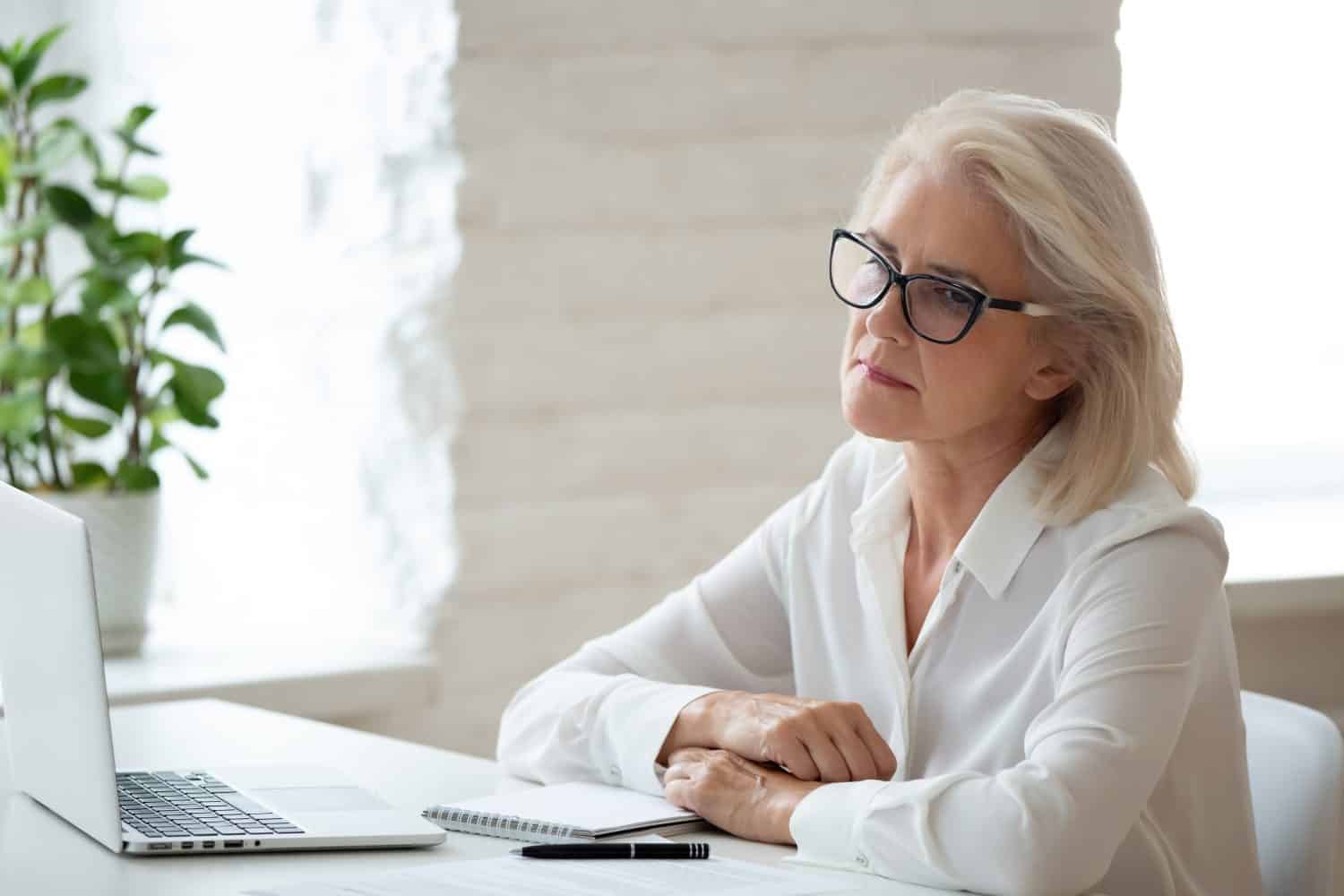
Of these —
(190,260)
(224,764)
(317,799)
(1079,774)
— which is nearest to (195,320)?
(190,260)

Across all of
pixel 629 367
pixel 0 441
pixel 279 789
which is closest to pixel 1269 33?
pixel 629 367

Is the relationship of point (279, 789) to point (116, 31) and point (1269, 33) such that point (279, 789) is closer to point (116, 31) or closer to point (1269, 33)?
point (116, 31)

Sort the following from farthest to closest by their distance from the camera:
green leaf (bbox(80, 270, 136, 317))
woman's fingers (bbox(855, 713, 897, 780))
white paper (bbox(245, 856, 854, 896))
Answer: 1. green leaf (bbox(80, 270, 136, 317))
2. woman's fingers (bbox(855, 713, 897, 780))
3. white paper (bbox(245, 856, 854, 896))

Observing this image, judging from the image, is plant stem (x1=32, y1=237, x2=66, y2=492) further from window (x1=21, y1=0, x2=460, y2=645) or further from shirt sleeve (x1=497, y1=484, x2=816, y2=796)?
shirt sleeve (x1=497, y1=484, x2=816, y2=796)

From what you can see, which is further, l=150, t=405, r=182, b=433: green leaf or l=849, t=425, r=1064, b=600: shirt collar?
l=150, t=405, r=182, b=433: green leaf

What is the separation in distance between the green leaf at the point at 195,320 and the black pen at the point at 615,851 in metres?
1.37

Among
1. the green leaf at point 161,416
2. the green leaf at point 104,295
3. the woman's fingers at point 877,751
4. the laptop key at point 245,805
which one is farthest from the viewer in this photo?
the green leaf at point 161,416

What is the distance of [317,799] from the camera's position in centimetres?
153

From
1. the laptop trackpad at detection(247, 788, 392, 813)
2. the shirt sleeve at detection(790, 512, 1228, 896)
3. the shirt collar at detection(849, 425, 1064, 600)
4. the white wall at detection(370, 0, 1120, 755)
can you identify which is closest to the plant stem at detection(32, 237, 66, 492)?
the white wall at detection(370, 0, 1120, 755)

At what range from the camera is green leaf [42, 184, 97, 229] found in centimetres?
255

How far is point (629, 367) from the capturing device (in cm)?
262

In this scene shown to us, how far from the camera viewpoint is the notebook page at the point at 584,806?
1.48 metres

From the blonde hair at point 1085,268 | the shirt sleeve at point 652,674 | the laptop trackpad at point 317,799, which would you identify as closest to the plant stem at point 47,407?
the shirt sleeve at point 652,674

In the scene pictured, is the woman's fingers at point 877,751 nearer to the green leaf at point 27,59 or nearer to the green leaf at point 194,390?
the green leaf at point 194,390
